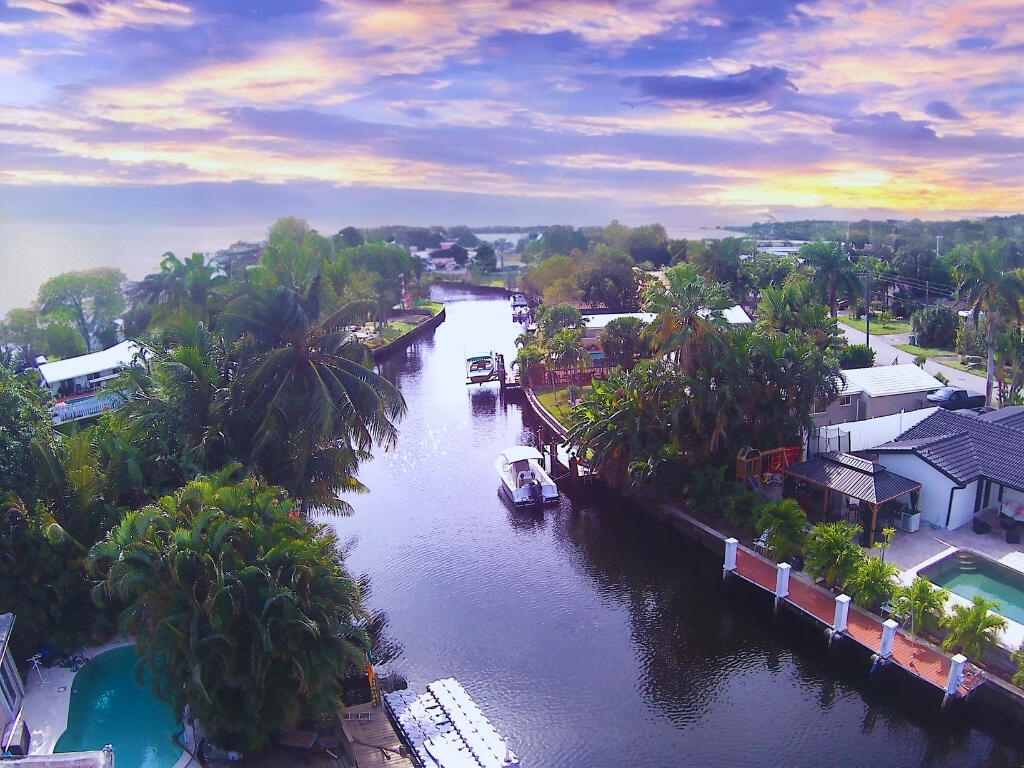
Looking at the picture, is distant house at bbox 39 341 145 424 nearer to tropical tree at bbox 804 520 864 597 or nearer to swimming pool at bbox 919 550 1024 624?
tropical tree at bbox 804 520 864 597

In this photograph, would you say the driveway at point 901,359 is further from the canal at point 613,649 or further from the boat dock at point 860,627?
the canal at point 613,649

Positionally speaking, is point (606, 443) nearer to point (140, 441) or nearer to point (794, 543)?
point (794, 543)

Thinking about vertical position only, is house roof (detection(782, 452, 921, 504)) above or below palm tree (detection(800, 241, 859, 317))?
below

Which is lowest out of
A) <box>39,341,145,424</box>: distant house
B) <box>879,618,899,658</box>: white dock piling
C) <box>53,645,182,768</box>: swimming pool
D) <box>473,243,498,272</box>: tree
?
<box>53,645,182,768</box>: swimming pool

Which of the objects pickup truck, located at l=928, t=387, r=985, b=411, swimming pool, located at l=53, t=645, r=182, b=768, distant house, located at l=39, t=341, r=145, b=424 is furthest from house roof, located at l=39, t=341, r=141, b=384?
pickup truck, located at l=928, t=387, r=985, b=411

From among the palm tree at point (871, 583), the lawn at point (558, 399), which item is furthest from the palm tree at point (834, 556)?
the lawn at point (558, 399)

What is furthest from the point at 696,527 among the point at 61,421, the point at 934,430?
the point at 61,421

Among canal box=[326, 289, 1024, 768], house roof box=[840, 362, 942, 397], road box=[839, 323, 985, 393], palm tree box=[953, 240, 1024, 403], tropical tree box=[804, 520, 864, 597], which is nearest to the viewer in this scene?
canal box=[326, 289, 1024, 768]
